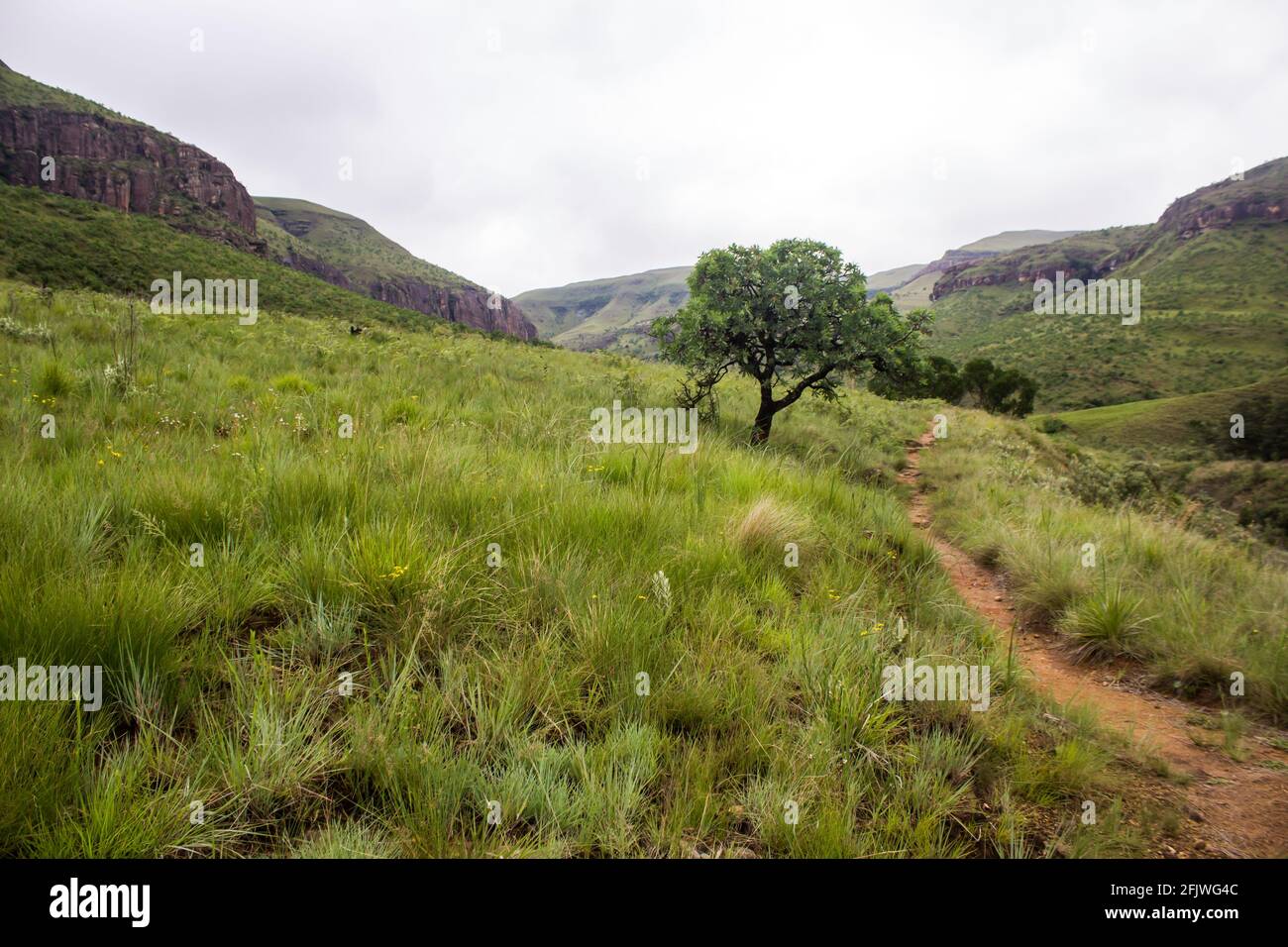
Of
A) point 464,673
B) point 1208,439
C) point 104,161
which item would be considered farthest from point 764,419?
point 104,161

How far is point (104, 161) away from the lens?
90.0 m

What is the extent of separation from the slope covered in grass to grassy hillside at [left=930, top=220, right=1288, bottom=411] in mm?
61582

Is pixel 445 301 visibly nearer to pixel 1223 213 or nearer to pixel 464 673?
pixel 464 673

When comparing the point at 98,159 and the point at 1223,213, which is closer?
the point at 98,159

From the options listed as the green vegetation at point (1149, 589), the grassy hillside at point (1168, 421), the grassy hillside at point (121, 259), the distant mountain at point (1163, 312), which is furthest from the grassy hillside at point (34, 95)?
the grassy hillside at point (1168, 421)

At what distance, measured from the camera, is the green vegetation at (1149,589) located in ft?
11.1

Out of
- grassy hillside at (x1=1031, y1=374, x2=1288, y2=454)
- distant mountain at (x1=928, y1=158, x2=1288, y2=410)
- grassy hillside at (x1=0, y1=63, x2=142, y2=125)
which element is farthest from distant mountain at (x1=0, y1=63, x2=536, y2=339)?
distant mountain at (x1=928, y1=158, x2=1288, y2=410)

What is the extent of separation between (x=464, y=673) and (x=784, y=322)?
10755mm

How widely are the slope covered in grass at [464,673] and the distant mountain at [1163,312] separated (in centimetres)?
7910

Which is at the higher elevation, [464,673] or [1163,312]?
[1163,312]

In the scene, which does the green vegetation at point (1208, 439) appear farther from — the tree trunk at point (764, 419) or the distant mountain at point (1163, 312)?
the tree trunk at point (764, 419)
